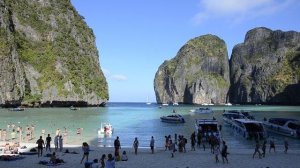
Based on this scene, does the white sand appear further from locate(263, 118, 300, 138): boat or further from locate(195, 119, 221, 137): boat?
locate(263, 118, 300, 138): boat

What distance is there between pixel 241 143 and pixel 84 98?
423ft

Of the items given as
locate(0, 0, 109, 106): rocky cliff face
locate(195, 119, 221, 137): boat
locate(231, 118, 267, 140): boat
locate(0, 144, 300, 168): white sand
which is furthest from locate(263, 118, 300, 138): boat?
locate(0, 0, 109, 106): rocky cliff face

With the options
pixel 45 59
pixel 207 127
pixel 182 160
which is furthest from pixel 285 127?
pixel 45 59

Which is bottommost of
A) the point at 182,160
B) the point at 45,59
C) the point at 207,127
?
the point at 182,160

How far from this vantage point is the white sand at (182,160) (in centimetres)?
2783

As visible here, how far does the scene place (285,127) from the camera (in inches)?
2180

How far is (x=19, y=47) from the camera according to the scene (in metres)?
161

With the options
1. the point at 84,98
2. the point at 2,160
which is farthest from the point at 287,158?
the point at 84,98

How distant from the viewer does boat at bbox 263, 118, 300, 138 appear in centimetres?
5231

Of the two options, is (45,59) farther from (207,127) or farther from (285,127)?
(207,127)

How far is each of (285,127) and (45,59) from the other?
126 meters

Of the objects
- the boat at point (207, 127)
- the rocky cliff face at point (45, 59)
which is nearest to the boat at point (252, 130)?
the boat at point (207, 127)

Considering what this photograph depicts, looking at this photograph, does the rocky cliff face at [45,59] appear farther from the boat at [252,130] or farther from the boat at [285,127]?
the boat at [252,130]

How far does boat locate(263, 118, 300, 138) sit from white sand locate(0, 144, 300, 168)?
17.0 metres
